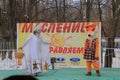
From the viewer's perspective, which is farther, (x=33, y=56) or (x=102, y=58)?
(x=102, y=58)

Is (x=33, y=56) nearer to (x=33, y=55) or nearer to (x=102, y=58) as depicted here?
(x=33, y=55)

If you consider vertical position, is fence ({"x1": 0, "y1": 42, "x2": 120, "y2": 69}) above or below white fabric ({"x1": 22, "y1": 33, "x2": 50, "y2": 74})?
below

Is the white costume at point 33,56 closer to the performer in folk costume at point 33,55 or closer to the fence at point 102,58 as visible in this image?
the performer in folk costume at point 33,55

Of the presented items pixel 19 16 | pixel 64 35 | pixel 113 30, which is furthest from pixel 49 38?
pixel 19 16

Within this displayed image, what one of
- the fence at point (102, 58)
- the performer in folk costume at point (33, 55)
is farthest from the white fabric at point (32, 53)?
the fence at point (102, 58)

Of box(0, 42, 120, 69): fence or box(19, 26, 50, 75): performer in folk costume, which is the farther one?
box(0, 42, 120, 69): fence

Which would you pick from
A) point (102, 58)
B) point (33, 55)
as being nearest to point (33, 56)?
point (33, 55)

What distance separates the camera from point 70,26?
541 inches

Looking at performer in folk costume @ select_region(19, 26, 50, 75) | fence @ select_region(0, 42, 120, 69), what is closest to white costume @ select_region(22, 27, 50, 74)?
performer in folk costume @ select_region(19, 26, 50, 75)

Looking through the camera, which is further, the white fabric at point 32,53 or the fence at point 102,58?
the fence at point 102,58

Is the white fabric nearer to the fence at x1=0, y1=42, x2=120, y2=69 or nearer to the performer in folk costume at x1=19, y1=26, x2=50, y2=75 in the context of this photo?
the performer in folk costume at x1=19, y1=26, x2=50, y2=75

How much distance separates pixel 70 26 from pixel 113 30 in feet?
15.9

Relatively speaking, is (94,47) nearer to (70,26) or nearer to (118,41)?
(70,26)

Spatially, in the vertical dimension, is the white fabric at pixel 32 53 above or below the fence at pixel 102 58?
above
